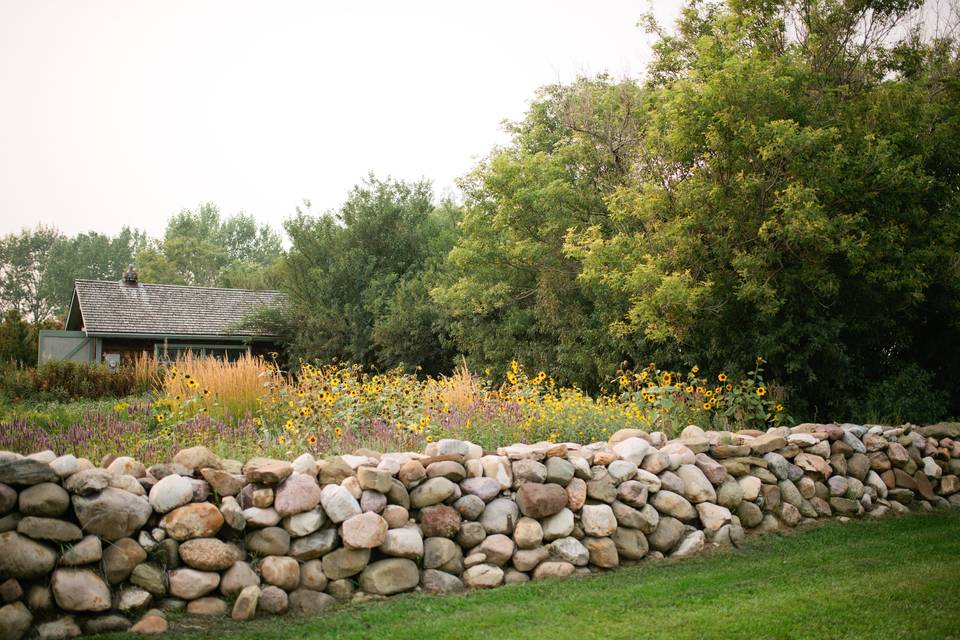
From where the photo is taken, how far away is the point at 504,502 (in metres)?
4.88

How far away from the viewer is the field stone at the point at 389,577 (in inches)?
170

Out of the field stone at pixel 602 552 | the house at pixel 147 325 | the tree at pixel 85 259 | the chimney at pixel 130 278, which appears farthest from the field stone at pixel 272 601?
the tree at pixel 85 259

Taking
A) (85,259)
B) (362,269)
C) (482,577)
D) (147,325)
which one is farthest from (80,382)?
(85,259)

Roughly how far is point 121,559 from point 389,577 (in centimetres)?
152

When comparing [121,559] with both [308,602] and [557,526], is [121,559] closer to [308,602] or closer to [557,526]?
[308,602]

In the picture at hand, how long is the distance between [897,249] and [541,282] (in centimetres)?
578

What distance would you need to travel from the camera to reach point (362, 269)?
19281 mm

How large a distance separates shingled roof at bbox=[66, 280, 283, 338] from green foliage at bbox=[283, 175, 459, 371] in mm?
2347

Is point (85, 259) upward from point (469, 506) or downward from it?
upward

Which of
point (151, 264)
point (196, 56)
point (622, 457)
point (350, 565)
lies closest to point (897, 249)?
point (622, 457)

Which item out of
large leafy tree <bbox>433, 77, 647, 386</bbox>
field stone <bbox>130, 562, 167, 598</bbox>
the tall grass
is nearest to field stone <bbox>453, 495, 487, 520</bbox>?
field stone <bbox>130, 562, 167, 598</bbox>

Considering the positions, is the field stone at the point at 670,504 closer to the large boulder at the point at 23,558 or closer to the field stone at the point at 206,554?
the field stone at the point at 206,554

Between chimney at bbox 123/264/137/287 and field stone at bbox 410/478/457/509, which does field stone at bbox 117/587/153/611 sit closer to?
field stone at bbox 410/478/457/509

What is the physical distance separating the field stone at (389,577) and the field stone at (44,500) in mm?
1745
